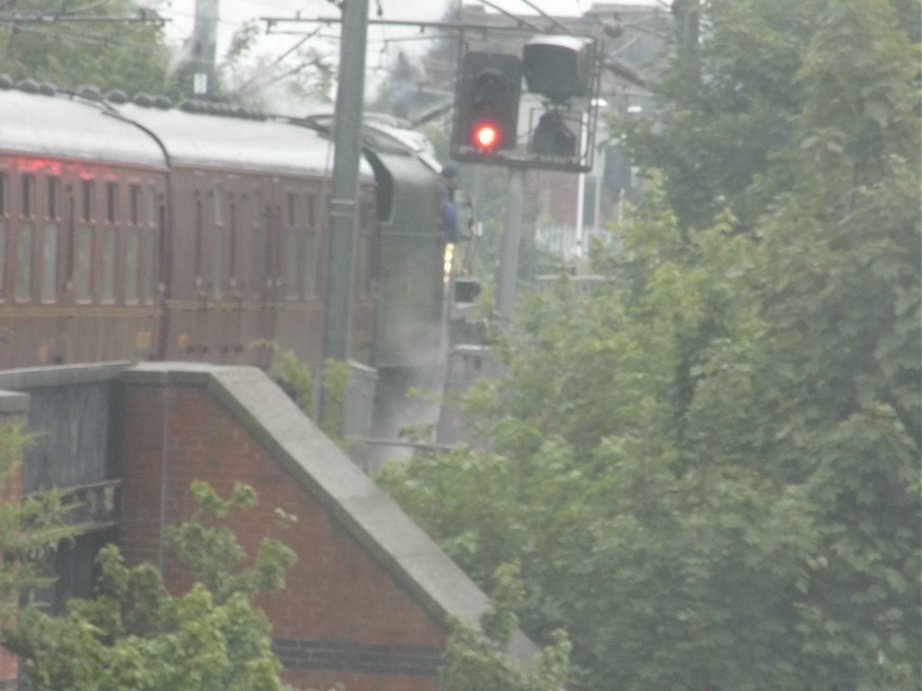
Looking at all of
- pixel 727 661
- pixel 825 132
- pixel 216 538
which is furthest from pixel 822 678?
pixel 216 538

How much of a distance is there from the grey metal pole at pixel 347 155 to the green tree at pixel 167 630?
18.2 ft

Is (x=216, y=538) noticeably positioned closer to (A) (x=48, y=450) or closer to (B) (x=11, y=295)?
(A) (x=48, y=450)

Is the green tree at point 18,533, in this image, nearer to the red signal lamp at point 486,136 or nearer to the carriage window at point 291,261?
the red signal lamp at point 486,136

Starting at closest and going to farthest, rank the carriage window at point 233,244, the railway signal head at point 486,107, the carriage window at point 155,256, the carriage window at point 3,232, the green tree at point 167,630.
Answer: the green tree at point 167,630 → the carriage window at point 3,232 → the railway signal head at point 486,107 → the carriage window at point 155,256 → the carriage window at point 233,244

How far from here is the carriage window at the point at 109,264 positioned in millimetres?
17812

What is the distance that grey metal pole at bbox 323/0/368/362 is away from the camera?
15430mm

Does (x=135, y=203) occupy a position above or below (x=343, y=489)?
above

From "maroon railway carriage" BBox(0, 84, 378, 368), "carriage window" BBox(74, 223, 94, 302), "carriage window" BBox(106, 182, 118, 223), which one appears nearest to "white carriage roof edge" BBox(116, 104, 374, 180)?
"maroon railway carriage" BBox(0, 84, 378, 368)

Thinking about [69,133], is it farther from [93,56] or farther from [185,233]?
[93,56]

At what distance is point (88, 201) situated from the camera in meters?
17.6

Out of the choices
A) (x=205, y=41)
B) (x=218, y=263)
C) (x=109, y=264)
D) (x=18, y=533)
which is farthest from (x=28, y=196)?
(x=205, y=41)

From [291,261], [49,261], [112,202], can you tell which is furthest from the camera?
[291,261]

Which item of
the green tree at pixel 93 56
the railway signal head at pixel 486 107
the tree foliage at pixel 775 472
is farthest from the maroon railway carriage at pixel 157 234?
the green tree at pixel 93 56

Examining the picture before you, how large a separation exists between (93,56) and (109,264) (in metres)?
17.7
